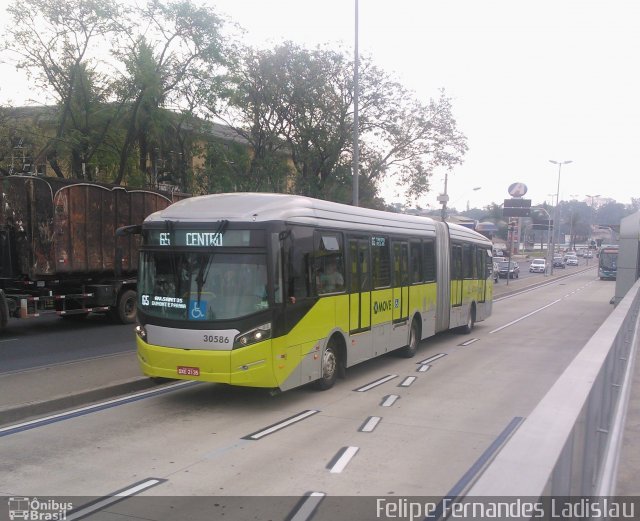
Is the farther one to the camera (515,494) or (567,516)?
(567,516)

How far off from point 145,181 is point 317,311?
20.4 meters

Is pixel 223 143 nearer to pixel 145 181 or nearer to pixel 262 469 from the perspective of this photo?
pixel 145 181

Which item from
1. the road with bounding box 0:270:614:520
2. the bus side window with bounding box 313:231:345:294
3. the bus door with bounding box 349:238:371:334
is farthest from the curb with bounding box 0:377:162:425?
the bus door with bounding box 349:238:371:334

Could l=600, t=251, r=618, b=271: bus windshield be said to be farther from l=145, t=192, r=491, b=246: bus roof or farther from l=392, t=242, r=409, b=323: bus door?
l=145, t=192, r=491, b=246: bus roof

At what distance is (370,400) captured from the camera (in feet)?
31.4

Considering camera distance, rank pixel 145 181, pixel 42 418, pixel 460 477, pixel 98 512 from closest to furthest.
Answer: pixel 98 512
pixel 460 477
pixel 42 418
pixel 145 181

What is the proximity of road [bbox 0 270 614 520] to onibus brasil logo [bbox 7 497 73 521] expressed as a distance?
0.17 metres

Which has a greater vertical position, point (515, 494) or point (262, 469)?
point (515, 494)

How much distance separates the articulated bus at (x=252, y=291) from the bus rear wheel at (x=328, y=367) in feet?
0.06

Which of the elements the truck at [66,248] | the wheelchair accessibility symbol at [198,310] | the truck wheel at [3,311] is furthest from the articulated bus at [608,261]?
the wheelchair accessibility symbol at [198,310]

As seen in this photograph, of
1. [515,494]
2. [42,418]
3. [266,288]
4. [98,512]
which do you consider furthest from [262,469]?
[515,494]

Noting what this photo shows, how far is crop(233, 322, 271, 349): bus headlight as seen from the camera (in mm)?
8305

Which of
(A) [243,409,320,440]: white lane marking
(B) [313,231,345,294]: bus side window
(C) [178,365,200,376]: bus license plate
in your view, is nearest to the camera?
(A) [243,409,320,440]: white lane marking

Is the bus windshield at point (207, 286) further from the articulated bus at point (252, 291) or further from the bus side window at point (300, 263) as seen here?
the bus side window at point (300, 263)
